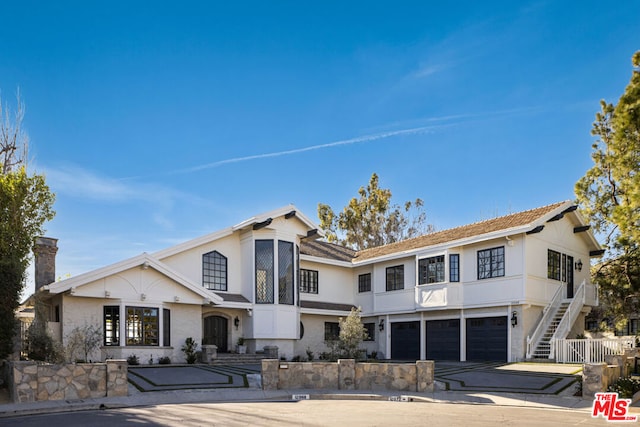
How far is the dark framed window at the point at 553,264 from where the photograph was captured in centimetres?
2523

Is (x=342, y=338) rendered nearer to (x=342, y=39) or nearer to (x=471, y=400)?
(x=471, y=400)

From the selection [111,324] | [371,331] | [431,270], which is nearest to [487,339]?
[431,270]

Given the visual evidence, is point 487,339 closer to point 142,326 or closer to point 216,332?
point 216,332

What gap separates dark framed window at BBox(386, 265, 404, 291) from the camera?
29.2m

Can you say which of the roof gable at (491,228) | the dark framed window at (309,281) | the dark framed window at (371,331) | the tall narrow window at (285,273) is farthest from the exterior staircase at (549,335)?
the dark framed window at (309,281)

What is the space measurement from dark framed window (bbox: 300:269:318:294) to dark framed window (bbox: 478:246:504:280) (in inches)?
348

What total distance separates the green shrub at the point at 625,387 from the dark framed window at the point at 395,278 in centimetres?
1462

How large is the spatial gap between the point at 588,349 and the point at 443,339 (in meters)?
7.07

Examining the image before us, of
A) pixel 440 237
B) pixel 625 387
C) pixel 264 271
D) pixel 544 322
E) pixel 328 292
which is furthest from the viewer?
pixel 328 292

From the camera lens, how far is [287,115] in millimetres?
22688

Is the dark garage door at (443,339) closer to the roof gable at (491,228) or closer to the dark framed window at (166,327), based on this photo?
the roof gable at (491,228)

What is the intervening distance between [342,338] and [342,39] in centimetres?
1116

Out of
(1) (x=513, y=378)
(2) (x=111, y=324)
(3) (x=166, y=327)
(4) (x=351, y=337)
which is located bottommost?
(1) (x=513, y=378)

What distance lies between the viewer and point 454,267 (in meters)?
26.1
